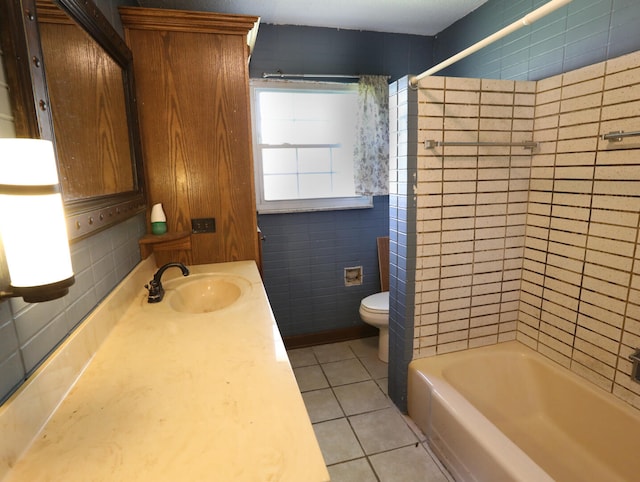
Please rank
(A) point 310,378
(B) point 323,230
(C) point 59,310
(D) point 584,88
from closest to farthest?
(C) point 59,310 < (D) point 584,88 < (A) point 310,378 < (B) point 323,230

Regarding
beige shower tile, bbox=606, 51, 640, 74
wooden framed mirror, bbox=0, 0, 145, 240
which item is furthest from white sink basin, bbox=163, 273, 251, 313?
beige shower tile, bbox=606, 51, 640, 74

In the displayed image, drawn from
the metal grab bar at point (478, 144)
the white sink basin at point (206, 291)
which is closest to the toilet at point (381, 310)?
the white sink basin at point (206, 291)

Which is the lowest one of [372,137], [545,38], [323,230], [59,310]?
[323,230]

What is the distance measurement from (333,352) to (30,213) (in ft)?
8.10

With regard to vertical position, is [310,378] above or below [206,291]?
below

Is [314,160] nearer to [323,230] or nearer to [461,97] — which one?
[323,230]

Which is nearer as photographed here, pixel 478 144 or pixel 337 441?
pixel 478 144

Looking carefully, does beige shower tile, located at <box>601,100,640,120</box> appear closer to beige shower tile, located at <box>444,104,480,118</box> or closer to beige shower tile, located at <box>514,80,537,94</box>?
beige shower tile, located at <box>514,80,537,94</box>

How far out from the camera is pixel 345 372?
250 centimetres

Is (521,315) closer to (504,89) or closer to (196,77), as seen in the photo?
(504,89)

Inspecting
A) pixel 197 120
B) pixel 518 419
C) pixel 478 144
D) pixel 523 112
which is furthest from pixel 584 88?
pixel 197 120

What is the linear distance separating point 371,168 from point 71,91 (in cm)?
205

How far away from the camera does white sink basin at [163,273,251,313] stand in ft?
5.32

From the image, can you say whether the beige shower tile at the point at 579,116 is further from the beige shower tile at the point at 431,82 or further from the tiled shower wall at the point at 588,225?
the beige shower tile at the point at 431,82
